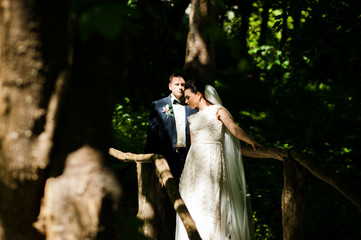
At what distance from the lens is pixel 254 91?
40.5ft

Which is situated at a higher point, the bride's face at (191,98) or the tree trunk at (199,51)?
the tree trunk at (199,51)

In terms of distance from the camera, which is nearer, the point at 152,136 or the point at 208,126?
the point at 208,126

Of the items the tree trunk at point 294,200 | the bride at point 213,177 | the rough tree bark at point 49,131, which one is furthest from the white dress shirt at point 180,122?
the rough tree bark at point 49,131

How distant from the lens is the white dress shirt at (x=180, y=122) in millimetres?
5273

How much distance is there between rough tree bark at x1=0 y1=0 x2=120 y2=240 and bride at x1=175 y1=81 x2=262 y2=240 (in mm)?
2943

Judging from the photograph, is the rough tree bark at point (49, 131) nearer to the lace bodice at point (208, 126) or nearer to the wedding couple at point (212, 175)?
the wedding couple at point (212, 175)

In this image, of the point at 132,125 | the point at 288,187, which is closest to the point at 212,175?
the point at 288,187

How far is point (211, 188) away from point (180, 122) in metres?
1.07

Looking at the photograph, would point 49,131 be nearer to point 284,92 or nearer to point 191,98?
point 191,98

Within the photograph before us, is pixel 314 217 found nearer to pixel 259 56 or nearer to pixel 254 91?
pixel 259 56

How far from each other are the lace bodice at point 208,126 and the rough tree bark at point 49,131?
9.98ft

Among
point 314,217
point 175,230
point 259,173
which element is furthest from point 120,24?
point 259,173

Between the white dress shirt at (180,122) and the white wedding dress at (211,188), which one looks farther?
the white dress shirt at (180,122)

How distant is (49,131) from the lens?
1753 millimetres
